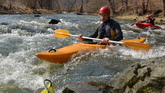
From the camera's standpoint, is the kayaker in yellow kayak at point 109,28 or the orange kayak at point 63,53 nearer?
the orange kayak at point 63,53

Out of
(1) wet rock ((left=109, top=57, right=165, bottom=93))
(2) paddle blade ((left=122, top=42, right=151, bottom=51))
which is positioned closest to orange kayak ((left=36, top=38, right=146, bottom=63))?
(2) paddle blade ((left=122, top=42, right=151, bottom=51))

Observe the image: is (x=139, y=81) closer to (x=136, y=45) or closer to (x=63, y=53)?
(x=63, y=53)

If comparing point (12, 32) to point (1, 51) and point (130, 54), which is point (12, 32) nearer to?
point (1, 51)

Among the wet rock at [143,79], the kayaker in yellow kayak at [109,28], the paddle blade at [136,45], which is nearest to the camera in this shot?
the wet rock at [143,79]

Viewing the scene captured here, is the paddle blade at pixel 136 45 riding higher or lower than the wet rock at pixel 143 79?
lower

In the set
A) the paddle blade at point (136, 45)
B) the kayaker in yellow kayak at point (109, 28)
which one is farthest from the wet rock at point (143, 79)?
the kayaker in yellow kayak at point (109, 28)

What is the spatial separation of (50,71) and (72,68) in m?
0.45

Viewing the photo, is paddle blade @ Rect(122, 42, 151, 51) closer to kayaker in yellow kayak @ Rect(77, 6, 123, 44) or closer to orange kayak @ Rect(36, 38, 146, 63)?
kayaker in yellow kayak @ Rect(77, 6, 123, 44)

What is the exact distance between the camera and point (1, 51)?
16.1ft

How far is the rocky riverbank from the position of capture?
1.76m

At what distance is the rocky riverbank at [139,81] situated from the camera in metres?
1.76

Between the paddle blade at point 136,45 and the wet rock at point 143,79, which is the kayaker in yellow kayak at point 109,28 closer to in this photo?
the paddle blade at point 136,45

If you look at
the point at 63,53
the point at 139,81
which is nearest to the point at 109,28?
the point at 63,53

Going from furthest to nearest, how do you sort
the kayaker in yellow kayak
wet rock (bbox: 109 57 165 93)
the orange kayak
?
1. the kayaker in yellow kayak
2. the orange kayak
3. wet rock (bbox: 109 57 165 93)
